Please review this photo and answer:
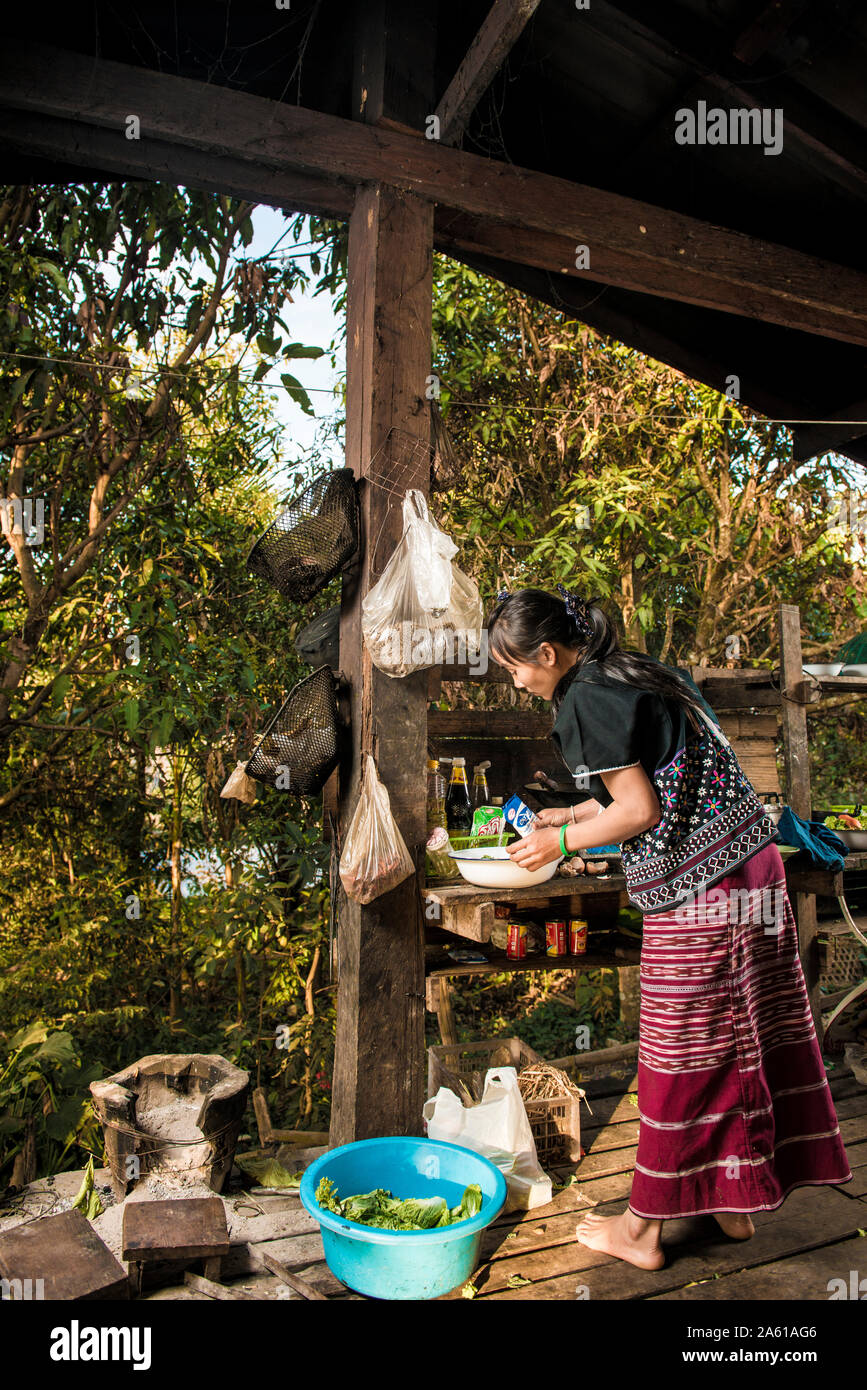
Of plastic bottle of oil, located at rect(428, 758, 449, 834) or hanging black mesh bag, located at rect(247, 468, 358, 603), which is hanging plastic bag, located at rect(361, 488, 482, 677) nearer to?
hanging black mesh bag, located at rect(247, 468, 358, 603)

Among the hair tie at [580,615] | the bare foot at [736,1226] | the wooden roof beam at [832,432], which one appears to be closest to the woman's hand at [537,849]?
the hair tie at [580,615]

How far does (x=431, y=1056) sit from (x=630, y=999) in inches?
97.6

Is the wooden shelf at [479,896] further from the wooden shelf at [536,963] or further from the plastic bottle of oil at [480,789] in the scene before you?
the plastic bottle of oil at [480,789]

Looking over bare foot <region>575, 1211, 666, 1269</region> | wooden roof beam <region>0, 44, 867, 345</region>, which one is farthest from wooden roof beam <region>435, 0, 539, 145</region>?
bare foot <region>575, 1211, 666, 1269</region>

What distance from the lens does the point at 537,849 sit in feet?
8.27

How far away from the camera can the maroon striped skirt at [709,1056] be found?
245 centimetres

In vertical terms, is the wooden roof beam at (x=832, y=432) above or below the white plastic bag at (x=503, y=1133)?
above

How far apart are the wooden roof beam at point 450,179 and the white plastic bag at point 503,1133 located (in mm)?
2972

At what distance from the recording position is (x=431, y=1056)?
366 cm

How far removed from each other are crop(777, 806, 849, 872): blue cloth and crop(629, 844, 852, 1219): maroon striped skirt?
55.9 inches

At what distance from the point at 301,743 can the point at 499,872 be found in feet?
2.38

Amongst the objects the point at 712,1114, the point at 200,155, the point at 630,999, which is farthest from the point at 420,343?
the point at 630,999
